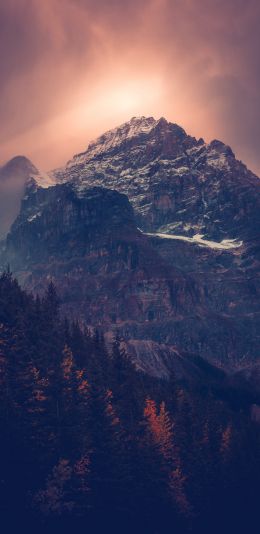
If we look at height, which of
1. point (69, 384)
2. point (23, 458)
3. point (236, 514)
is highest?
point (69, 384)

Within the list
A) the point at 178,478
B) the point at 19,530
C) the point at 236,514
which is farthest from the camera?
the point at 236,514

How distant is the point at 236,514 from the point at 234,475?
8.06 meters

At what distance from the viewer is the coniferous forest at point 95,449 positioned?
A: 14488 centimetres

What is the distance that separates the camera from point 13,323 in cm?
16550

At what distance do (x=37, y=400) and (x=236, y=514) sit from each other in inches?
2171

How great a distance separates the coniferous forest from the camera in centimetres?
14488

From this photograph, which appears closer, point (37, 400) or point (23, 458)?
point (23, 458)

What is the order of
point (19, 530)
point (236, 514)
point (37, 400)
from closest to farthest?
→ point (19, 530) → point (37, 400) → point (236, 514)

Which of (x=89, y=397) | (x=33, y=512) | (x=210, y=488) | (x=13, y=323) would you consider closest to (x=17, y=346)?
(x=13, y=323)

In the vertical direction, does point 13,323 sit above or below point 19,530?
above

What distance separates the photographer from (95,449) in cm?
16125

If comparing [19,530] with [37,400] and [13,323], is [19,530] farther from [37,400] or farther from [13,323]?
[13,323]

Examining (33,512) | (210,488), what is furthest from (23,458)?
(210,488)

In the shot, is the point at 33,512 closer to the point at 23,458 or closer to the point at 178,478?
the point at 23,458
